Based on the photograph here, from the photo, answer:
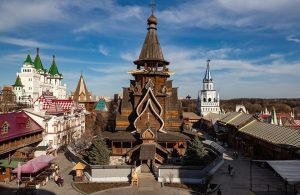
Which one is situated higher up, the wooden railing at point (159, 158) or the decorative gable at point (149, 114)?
the decorative gable at point (149, 114)

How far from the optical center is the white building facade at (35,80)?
78688mm

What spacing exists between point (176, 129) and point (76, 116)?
17.9 m

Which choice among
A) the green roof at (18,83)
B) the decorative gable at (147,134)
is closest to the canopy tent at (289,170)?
the decorative gable at (147,134)

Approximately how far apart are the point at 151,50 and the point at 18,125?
52.6 feet

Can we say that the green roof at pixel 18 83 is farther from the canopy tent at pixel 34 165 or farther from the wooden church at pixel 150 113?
the canopy tent at pixel 34 165

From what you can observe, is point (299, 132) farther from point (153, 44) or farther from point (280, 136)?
point (153, 44)

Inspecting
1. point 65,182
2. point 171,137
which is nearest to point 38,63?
point 171,137

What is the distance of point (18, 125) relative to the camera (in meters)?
30.0

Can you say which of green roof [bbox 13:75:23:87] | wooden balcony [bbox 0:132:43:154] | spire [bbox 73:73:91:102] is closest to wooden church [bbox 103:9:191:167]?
wooden balcony [bbox 0:132:43:154]

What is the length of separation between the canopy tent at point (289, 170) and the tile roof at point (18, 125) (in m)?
21.3

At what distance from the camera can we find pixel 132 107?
3303 centimetres

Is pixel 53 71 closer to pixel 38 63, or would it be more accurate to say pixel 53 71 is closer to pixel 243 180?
pixel 38 63

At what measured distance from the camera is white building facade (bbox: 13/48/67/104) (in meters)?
78.7

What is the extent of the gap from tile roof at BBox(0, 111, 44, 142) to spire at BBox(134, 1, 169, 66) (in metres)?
12.9
